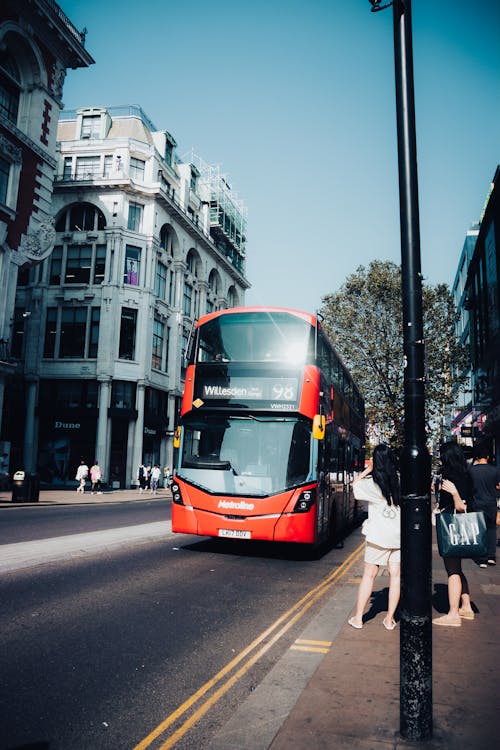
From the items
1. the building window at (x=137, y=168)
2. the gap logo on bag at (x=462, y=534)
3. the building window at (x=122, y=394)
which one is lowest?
the gap logo on bag at (x=462, y=534)

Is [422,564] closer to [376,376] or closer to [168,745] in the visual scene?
[168,745]

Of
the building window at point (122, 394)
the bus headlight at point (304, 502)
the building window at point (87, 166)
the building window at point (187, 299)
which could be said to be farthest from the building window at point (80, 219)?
the bus headlight at point (304, 502)

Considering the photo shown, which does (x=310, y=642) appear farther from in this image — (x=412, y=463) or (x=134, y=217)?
(x=134, y=217)

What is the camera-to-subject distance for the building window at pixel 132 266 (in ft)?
133

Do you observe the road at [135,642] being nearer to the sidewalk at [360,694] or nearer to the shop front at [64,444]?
the sidewalk at [360,694]

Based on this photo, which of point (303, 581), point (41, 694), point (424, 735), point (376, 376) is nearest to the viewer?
point (424, 735)

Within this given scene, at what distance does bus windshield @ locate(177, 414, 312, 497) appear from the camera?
9977 millimetres

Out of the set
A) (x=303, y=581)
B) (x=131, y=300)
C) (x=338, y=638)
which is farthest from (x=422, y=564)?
(x=131, y=300)

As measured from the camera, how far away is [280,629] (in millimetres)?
5965

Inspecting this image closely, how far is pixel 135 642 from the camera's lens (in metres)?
5.28

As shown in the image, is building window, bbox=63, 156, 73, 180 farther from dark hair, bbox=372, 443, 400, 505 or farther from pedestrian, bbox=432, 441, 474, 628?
pedestrian, bbox=432, 441, 474, 628

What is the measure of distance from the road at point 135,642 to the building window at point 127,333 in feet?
102

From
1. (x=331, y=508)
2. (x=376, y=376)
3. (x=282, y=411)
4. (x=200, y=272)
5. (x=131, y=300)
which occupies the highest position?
(x=200, y=272)

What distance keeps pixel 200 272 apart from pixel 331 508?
41.0 meters
